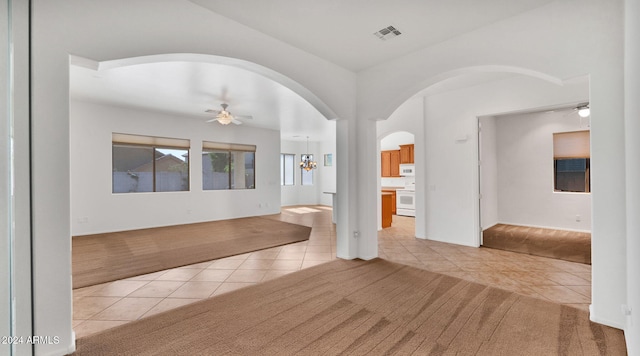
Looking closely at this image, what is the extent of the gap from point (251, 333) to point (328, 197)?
9.90 m

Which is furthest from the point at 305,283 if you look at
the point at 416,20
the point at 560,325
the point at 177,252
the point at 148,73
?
the point at 148,73

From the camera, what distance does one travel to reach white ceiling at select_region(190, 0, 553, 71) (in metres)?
2.56

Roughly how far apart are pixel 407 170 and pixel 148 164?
778cm

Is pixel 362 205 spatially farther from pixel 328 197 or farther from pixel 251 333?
pixel 328 197

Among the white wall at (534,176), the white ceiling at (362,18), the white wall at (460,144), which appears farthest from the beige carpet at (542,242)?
the white ceiling at (362,18)

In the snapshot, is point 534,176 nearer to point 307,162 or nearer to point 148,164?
point 307,162

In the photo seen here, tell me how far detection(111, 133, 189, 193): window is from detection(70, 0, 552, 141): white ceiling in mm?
1158

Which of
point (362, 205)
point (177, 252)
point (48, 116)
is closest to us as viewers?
point (48, 116)

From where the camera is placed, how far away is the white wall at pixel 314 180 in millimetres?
11820

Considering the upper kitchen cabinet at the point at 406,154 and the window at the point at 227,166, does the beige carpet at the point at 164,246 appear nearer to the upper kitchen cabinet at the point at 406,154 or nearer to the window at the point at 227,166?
the window at the point at 227,166

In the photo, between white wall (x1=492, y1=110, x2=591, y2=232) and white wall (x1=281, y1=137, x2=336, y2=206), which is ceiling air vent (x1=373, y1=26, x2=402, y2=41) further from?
white wall (x1=281, y1=137, x2=336, y2=206)

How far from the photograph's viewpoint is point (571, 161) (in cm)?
616

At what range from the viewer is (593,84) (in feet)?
7.70

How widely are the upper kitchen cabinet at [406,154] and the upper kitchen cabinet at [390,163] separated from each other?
0.24 m
